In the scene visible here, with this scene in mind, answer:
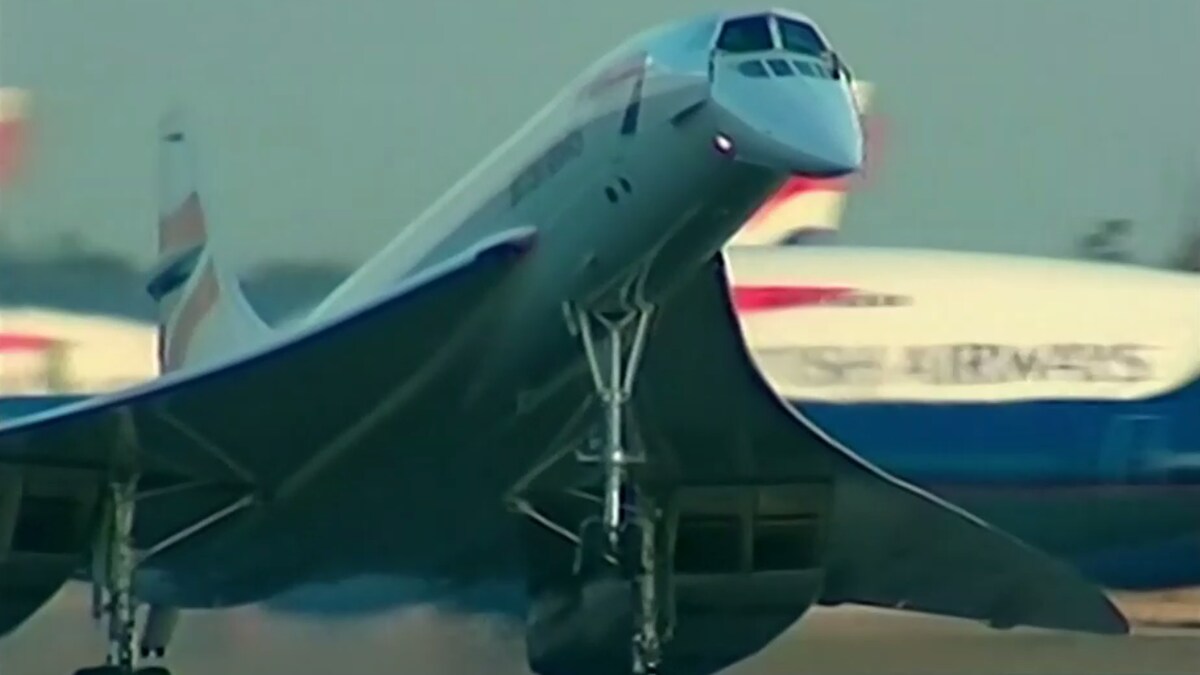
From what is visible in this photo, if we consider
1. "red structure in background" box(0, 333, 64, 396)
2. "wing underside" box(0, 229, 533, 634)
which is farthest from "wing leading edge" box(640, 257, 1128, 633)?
"red structure in background" box(0, 333, 64, 396)

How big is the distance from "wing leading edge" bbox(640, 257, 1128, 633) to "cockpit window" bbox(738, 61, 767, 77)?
114 cm

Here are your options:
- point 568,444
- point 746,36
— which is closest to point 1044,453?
point 568,444

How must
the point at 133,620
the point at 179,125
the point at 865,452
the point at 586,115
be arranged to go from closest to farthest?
the point at 586,115
the point at 133,620
the point at 179,125
the point at 865,452

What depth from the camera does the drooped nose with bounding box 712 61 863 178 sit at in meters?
7.32

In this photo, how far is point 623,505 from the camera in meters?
9.42

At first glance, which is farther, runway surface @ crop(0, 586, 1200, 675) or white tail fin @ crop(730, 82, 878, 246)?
white tail fin @ crop(730, 82, 878, 246)

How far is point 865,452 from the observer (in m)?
16.8

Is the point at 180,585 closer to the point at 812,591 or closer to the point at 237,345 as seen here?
the point at 237,345

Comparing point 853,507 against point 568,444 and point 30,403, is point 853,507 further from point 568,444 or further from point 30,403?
point 30,403

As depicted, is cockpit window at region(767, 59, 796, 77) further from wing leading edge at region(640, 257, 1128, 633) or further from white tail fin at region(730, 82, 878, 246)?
white tail fin at region(730, 82, 878, 246)

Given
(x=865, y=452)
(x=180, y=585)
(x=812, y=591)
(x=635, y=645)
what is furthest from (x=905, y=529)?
(x=865, y=452)

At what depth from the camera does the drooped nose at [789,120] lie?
24.0 feet

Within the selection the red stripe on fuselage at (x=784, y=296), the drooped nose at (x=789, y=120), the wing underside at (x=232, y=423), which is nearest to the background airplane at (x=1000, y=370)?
the red stripe on fuselage at (x=784, y=296)

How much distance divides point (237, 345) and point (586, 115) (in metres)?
4.65
